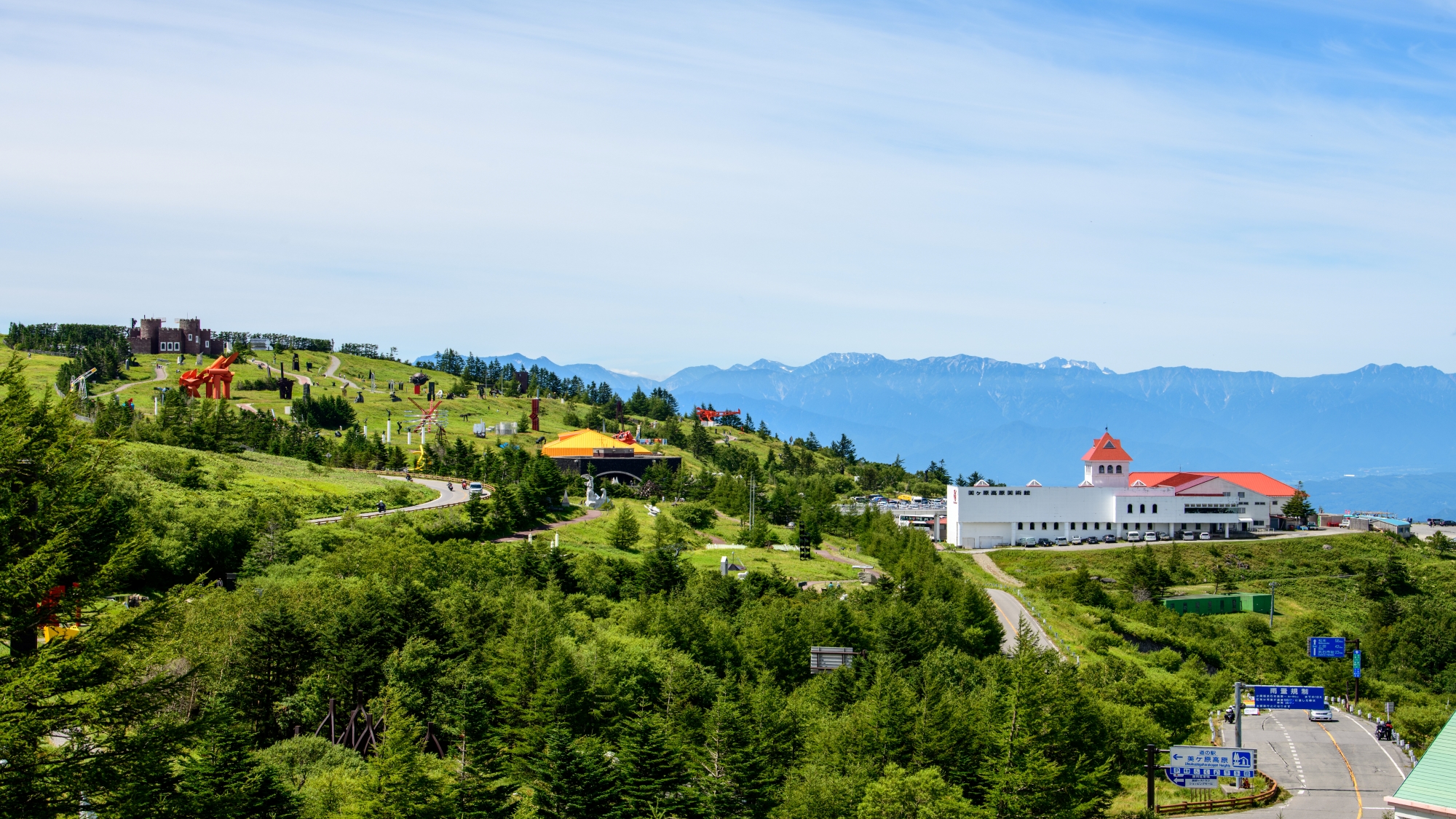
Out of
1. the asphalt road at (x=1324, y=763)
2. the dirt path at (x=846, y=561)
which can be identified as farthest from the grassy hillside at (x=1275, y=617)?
the dirt path at (x=846, y=561)

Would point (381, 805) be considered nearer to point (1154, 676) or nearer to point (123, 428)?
point (123, 428)

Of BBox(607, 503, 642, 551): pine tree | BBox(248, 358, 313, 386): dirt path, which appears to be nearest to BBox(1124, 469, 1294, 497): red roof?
BBox(607, 503, 642, 551): pine tree

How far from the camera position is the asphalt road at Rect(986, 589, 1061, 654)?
69.4 metres

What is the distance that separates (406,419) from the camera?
154 m

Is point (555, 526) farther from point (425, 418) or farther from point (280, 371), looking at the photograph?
point (280, 371)

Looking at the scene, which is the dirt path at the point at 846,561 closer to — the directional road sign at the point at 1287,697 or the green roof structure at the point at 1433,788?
the directional road sign at the point at 1287,697

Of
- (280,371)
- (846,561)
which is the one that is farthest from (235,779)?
(280,371)

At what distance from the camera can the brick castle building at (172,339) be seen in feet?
591

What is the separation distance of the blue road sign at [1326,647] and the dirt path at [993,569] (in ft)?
92.0

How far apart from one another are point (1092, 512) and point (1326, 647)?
49.3m

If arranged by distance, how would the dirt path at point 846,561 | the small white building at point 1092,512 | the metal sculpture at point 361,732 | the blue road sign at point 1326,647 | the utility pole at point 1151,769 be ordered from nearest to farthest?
the utility pole at point 1151,769 < the metal sculpture at point 361,732 < the blue road sign at point 1326,647 < the dirt path at point 846,561 < the small white building at point 1092,512

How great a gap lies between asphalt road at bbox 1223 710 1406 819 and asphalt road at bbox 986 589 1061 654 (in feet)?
40.5

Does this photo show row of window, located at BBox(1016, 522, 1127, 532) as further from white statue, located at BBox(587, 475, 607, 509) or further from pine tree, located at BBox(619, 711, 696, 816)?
pine tree, located at BBox(619, 711, 696, 816)

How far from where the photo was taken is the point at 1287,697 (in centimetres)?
4922
